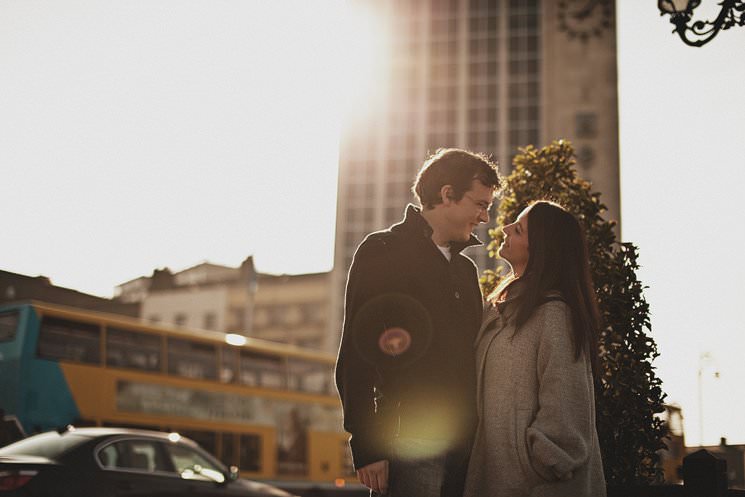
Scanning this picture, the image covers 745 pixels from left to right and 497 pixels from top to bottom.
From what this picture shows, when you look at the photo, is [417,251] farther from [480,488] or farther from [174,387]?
[174,387]

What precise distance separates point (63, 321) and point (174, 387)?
2658 millimetres

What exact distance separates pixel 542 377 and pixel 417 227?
0.86 m

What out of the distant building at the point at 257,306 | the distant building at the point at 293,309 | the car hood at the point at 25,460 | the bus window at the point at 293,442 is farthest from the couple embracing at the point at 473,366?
the distant building at the point at 257,306

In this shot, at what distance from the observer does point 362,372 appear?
404 cm

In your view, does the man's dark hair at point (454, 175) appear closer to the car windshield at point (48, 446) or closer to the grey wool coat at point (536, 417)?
the grey wool coat at point (536, 417)

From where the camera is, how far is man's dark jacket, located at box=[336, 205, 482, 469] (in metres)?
3.98

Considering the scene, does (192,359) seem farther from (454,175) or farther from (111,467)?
(454,175)

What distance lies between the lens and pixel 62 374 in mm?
18141

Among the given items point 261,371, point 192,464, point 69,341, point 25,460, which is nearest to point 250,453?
point 261,371

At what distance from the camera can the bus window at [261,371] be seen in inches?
863

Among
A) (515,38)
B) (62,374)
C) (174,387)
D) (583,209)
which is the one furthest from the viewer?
(515,38)

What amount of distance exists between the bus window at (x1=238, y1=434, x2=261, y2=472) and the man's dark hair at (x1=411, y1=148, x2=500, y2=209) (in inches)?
713

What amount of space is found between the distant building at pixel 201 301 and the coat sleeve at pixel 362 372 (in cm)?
7120

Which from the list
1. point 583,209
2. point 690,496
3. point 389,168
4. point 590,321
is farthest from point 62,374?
point 389,168
